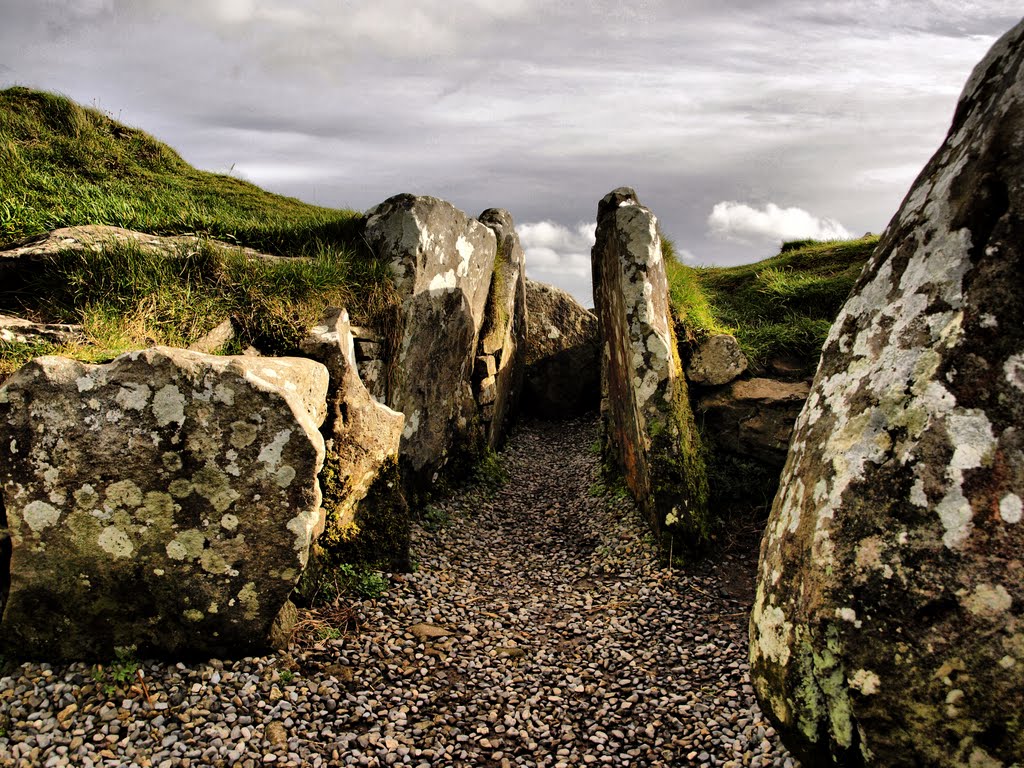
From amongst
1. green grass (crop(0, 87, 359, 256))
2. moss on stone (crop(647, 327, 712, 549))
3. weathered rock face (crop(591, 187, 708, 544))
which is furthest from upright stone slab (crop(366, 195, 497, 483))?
moss on stone (crop(647, 327, 712, 549))

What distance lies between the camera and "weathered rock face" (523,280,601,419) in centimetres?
1567

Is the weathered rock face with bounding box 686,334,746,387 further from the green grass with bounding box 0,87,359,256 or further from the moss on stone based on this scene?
the green grass with bounding box 0,87,359,256

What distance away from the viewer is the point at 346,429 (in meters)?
7.42

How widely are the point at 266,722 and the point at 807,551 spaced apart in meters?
4.33

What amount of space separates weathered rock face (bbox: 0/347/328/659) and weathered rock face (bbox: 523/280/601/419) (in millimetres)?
9915

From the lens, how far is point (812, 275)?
1297 centimetres

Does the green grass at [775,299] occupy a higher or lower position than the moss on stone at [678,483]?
higher

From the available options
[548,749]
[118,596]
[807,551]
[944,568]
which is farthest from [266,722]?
[944,568]

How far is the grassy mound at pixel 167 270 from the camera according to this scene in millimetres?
7348

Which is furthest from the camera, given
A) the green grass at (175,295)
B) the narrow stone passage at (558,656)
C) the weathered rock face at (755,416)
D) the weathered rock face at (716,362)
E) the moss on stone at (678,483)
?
the weathered rock face at (716,362)

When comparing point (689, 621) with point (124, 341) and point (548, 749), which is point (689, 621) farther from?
point (124, 341)

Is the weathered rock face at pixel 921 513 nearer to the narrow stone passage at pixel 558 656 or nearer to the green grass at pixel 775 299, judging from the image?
the narrow stone passage at pixel 558 656

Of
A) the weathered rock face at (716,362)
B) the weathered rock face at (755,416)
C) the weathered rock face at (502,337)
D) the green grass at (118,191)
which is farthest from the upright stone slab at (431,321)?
the weathered rock face at (755,416)

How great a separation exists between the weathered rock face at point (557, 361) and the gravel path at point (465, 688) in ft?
22.9
